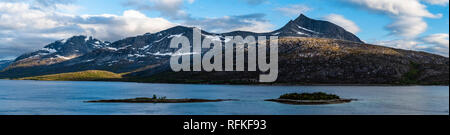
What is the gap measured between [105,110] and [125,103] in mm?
22251

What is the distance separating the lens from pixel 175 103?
139500mm
